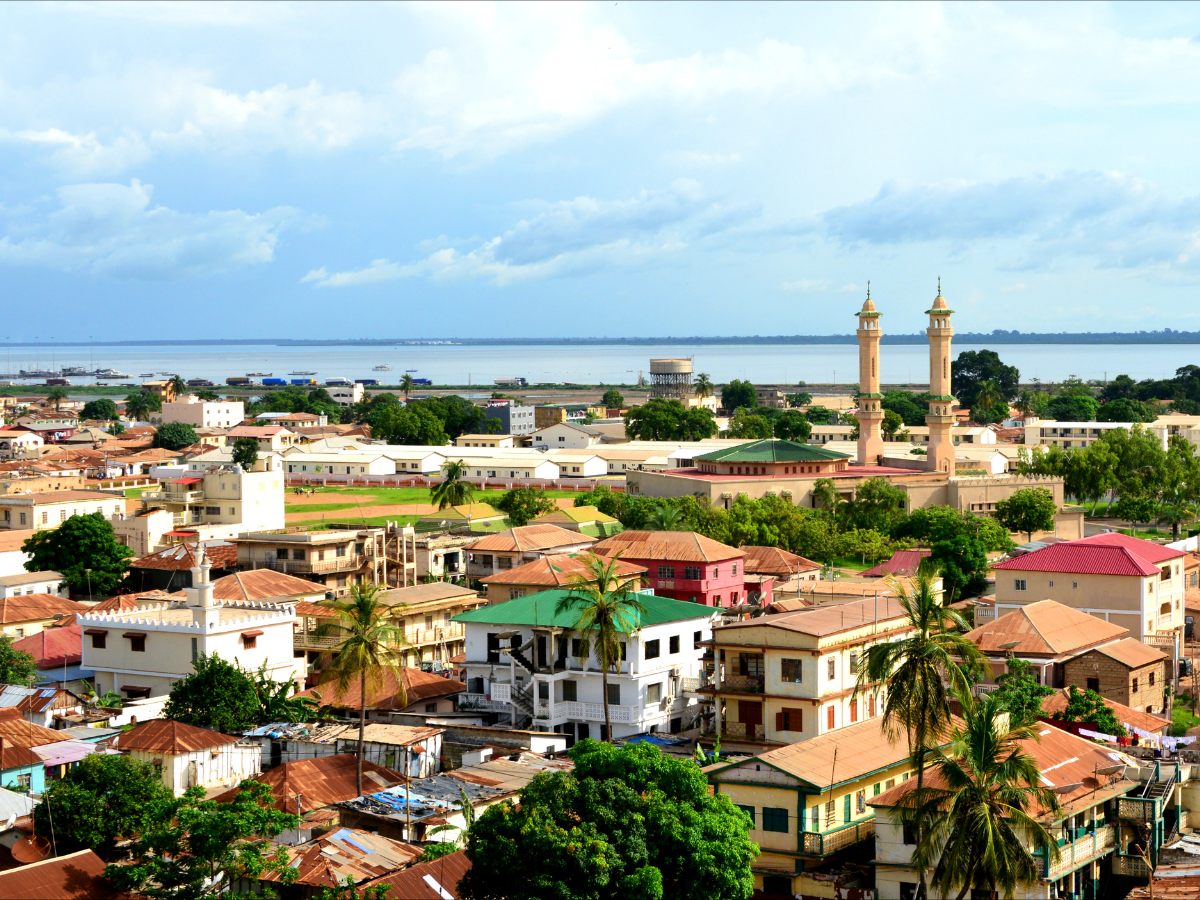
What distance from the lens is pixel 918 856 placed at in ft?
77.1

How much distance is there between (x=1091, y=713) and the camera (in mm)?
34719

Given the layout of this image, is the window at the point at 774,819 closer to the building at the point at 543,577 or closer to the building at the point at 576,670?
the building at the point at 576,670

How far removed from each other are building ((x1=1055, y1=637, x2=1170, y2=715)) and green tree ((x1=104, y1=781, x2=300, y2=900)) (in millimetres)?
22835

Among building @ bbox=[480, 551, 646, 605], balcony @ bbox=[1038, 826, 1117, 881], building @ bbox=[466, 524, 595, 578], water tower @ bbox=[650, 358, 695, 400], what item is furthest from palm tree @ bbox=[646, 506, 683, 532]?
water tower @ bbox=[650, 358, 695, 400]

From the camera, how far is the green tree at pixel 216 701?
118 ft

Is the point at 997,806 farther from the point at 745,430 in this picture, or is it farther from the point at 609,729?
the point at 745,430

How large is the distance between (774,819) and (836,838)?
1144 millimetres

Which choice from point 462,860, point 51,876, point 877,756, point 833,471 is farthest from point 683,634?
point 833,471

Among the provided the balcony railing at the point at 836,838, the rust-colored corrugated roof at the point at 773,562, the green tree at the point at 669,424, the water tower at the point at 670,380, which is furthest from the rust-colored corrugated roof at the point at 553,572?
the water tower at the point at 670,380

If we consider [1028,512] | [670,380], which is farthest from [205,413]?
[1028,512]

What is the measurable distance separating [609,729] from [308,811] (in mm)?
8020

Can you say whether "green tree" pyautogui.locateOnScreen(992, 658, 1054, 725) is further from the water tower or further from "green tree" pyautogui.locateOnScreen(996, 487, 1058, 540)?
the water tower

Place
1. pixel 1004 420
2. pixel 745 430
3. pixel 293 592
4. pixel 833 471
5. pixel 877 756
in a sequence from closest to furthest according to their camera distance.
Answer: pixel 877 756, pixel 293 592, pixel 833 471, pixel 745 430, pixel 1004 420

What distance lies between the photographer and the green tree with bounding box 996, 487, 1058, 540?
72062 millimetres
